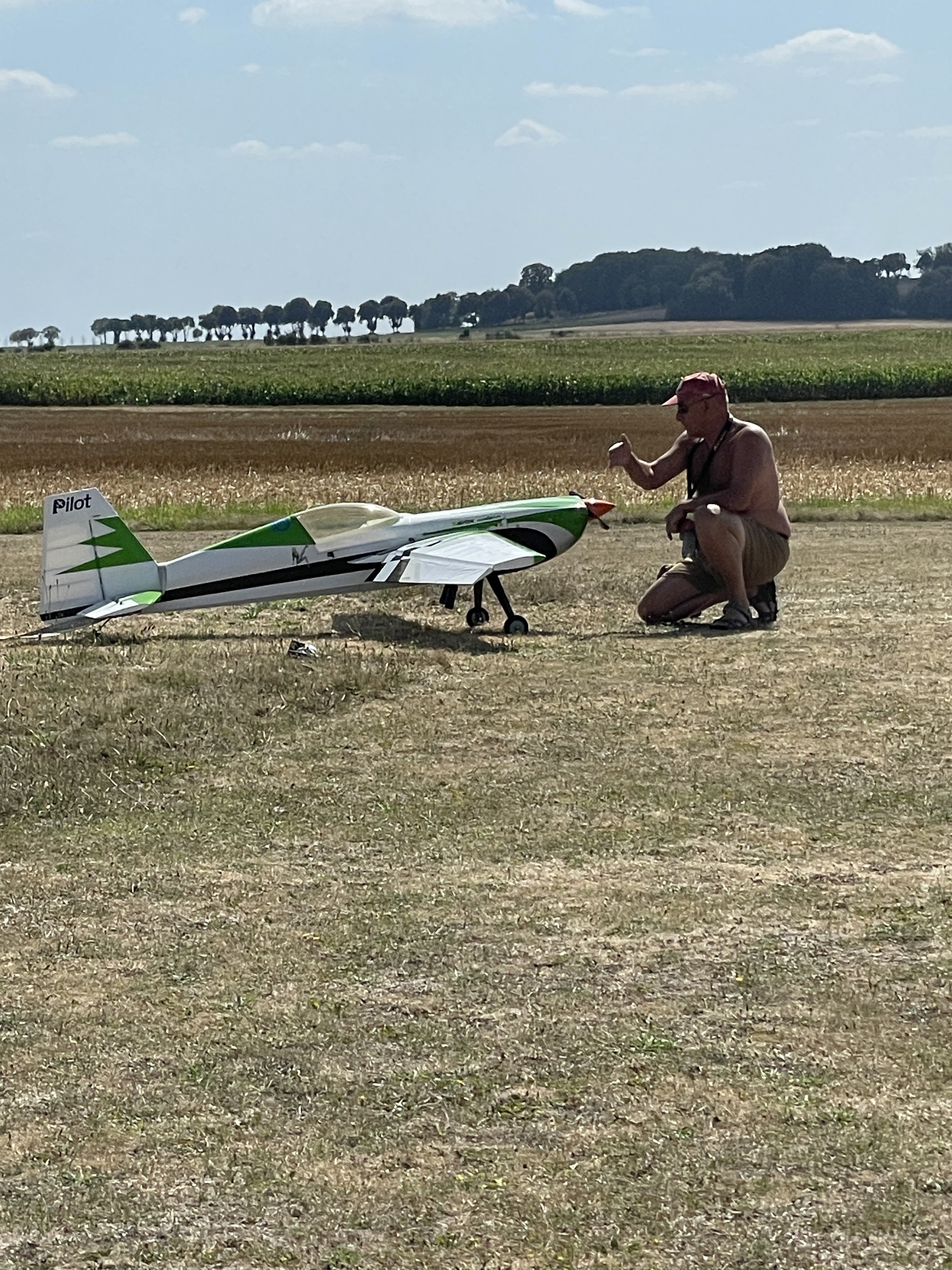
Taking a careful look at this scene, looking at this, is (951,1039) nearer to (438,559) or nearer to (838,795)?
(838,795)

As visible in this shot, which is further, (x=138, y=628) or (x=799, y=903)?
(x=138, y=628)

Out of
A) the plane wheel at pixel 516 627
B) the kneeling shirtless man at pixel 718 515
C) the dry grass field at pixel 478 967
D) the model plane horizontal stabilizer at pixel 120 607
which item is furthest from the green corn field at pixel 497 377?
the dry grass field at pixel 478 967

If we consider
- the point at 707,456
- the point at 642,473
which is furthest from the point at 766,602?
the point at 642,473

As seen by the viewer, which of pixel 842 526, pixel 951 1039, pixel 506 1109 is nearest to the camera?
pixel 506 1109

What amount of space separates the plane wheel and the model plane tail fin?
265 centimetres

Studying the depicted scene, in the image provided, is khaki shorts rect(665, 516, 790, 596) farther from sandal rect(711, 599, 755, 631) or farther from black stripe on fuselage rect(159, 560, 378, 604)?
black stripe on fuselage rect(159, 560, 378, 604)

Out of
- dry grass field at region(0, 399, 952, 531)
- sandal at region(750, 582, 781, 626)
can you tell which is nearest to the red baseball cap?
sandal at region(750, 582, 781, 626)

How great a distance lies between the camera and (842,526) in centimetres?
1866

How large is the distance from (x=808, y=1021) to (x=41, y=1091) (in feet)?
7.55

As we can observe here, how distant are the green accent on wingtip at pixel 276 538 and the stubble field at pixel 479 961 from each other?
1.50 meters

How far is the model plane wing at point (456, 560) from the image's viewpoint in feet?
37.2

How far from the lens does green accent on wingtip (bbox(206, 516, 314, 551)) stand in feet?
38.7

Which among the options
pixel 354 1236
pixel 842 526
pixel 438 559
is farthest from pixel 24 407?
pixel 354 1236

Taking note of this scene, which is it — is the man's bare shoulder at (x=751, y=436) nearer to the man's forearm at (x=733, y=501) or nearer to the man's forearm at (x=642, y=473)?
the man's forearm at (x=733, y=501)
